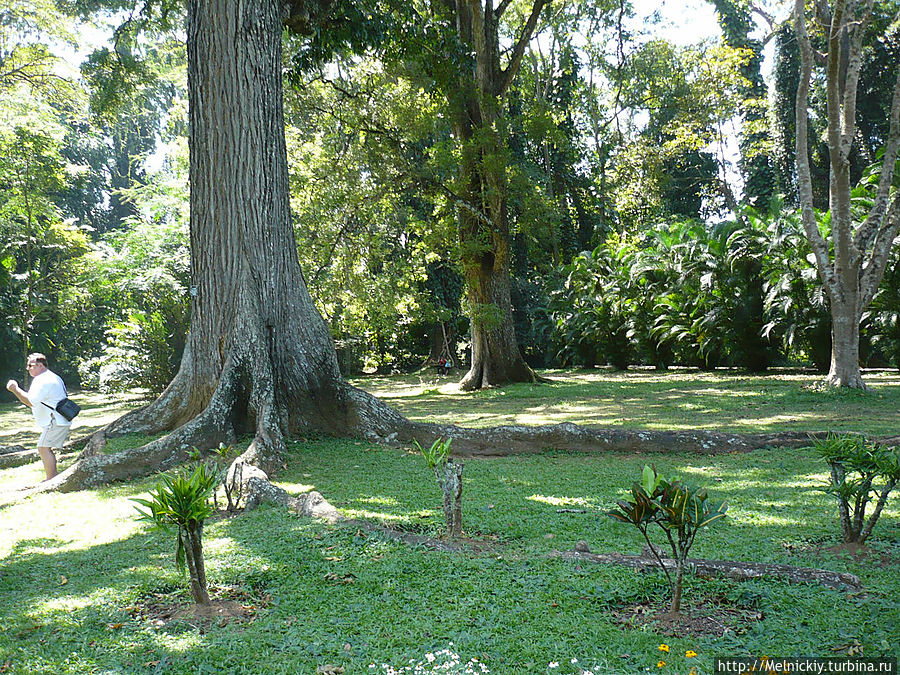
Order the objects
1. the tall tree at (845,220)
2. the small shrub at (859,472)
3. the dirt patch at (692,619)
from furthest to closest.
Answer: the tall tree at (845,220) → the small shrub at (859,472) → the dirt patch at (692,619)

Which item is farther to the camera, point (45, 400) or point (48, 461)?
point (45, 400)

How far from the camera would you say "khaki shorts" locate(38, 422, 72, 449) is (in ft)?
23.7

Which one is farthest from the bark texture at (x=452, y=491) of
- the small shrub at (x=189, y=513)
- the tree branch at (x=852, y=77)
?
the tree branch at (x=852, y=77)

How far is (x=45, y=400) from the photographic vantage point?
24.5 ft

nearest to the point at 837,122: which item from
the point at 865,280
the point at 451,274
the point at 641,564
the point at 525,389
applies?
the point at 865,280

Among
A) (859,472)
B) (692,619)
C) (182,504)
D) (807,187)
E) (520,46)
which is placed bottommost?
(692,619)

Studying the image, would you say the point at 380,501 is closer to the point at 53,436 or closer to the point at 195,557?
the point at 195,557

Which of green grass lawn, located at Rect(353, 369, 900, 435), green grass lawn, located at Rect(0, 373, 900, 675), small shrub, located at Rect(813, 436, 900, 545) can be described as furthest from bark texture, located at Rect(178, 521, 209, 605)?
green grass lawn, located at Rect(353, 369, 900, 435)

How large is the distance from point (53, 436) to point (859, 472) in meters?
7.45

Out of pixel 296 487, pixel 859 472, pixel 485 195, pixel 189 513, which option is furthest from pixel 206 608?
pixel 485 195

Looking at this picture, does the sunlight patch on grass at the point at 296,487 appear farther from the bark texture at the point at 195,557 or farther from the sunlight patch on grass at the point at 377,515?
the bark texture at the point at 195,557

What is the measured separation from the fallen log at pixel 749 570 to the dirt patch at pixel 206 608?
75.9 inches

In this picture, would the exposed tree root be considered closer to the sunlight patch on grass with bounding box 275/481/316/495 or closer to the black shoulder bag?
the sunlight patch on grass with bounding box 275/481/316/495

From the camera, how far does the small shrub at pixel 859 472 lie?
12.2 ft
